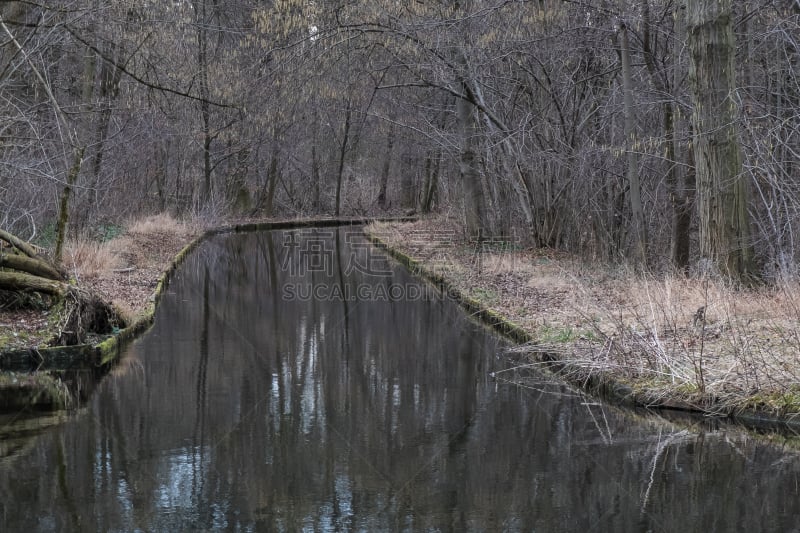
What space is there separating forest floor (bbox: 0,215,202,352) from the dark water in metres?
1.20

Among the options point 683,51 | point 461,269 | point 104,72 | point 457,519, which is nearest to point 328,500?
point 457,519

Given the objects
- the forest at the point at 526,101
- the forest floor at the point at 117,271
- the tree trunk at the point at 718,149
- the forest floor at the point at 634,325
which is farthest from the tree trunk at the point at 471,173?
the tree trunk at the point at 718,149

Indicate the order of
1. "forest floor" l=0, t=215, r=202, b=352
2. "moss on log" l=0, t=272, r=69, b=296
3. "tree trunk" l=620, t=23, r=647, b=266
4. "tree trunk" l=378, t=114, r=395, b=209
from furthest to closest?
1. "tree trunk" l=378, t=114, r=395, b=209
2. "tree trunk" l=620, t=23, r=647, b=266
3. "moss on log" l=0, t=272, r=69, b=296
4. "forest floor" l=0, t=215, r=202, b=352

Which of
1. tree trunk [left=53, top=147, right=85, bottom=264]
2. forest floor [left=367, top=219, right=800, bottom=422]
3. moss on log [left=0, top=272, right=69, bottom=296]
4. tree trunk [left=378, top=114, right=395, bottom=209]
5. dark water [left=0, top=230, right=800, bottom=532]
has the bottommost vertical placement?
dark water [left=0, top=230, right=800, bottom=532]

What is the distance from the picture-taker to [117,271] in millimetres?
18734

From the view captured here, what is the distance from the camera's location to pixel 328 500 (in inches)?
255

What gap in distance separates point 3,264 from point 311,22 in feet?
25.8

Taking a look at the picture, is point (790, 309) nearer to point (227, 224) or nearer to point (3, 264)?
point (3, 264)

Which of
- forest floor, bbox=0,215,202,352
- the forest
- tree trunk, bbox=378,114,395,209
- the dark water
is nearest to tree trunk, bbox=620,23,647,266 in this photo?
the forest

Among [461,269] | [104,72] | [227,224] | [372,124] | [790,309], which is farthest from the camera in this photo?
[372,124]

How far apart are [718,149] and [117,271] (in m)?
11.8

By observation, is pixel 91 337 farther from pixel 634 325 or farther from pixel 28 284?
pixel 634 325

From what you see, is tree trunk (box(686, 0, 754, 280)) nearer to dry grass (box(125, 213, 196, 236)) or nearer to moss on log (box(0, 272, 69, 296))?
moss on log (box(0, 272, 69, 296))

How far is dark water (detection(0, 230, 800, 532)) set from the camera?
621 centimetres
